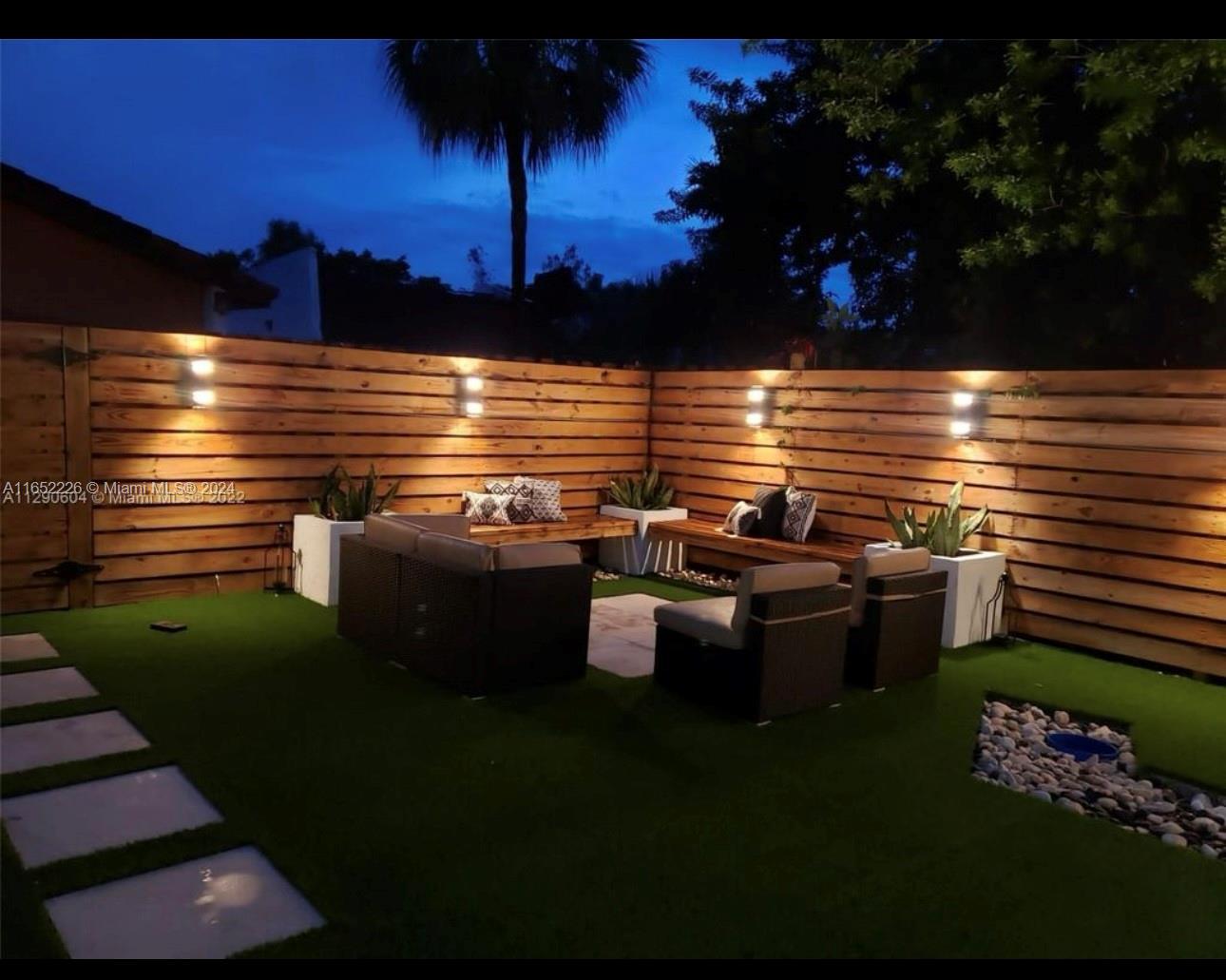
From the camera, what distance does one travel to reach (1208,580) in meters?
5.47

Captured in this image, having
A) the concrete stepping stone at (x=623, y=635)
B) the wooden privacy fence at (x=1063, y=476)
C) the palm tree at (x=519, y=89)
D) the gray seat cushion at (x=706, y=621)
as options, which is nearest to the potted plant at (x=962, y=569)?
the wooden privacy fence at (x=1063, y=476)

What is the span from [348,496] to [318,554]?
49 centimetres

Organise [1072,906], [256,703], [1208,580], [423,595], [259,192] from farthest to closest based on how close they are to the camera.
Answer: [259,192]
[1208,580]
[423,595]
[256,703]
[1072,906]

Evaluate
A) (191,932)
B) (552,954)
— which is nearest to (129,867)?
(191,932)

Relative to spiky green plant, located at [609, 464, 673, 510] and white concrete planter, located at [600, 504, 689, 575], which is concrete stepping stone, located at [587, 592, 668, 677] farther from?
spiky green plant, located at [609, 464, 673, 510]

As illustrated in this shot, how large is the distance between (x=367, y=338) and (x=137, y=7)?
51.5 ft

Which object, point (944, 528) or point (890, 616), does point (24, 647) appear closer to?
point (890, 616)

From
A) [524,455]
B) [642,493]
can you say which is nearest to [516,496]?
[524,455]

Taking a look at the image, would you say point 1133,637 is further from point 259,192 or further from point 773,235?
point 259,192

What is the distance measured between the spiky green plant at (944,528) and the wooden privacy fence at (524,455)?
18cm

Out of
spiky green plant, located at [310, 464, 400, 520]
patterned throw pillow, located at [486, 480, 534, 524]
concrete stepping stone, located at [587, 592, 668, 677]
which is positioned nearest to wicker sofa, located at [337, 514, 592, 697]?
concrete stepping stone, located at [587, 592, 668, 677]

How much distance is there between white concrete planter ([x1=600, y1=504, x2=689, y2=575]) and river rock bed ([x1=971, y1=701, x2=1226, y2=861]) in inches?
163

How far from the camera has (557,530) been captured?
7.64m

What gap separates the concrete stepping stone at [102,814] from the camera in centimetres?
288
